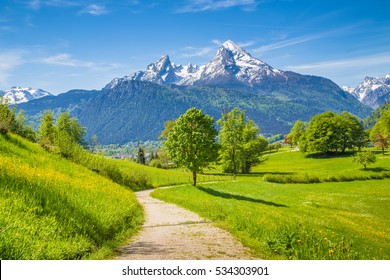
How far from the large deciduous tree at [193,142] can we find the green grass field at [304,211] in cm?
454

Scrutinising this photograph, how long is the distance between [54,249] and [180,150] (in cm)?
3924

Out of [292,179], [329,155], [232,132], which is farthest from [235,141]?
[329,155]

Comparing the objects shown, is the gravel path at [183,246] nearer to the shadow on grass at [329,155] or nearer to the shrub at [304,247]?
the shrub at [304,247]

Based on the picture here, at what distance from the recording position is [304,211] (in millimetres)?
32750

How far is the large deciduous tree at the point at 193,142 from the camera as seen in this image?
45.9 m

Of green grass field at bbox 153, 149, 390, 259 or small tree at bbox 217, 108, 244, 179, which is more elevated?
small tree at bbox 217, 108, 244, 179

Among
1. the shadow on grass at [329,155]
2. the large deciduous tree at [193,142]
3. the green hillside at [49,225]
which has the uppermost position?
the large deciduous tree at [193,142]

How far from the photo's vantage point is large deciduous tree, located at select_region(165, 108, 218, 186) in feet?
151

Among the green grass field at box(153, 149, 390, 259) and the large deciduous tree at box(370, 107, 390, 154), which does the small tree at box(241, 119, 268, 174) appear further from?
the large deciduous tree at box(370, 107, 390, 154)

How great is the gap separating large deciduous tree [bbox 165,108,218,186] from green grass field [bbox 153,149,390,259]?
4.54 meters

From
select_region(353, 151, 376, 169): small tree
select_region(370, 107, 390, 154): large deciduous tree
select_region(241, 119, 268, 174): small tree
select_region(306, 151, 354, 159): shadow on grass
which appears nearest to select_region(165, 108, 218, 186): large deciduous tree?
select_region(241, 119, 268, 174): small tree

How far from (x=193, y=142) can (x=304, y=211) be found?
1917cm

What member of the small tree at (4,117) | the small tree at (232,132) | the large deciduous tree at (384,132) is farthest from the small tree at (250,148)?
the small tree at (4,117)

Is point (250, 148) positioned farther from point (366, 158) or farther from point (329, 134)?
point (329, 134)
